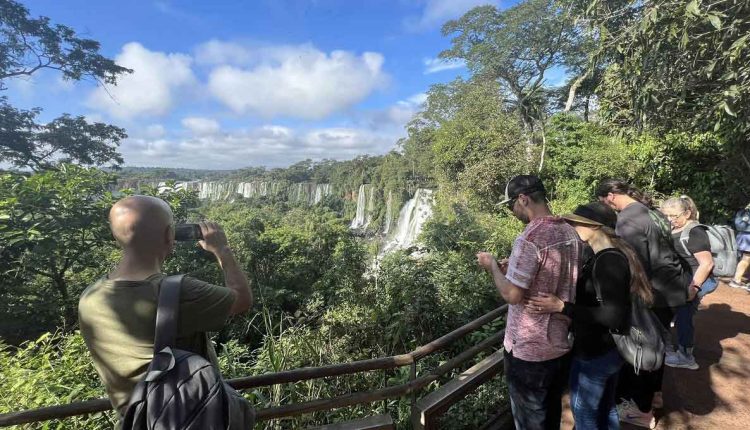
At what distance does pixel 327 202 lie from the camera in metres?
55.7

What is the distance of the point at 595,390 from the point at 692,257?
5.37 ft

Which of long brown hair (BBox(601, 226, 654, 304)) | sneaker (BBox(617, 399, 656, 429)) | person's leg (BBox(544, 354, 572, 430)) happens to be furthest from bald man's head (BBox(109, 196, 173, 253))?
sneaker (BBox(617, 399, 656, 429))

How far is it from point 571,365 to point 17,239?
19.6 feet

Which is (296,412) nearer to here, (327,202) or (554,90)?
(554,90)

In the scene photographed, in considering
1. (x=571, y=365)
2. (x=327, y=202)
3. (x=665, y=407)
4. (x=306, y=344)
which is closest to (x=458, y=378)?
(x=571, y=365)

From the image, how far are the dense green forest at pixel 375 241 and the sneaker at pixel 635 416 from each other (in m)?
0.83

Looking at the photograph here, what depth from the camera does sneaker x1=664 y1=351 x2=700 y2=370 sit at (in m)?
2.98

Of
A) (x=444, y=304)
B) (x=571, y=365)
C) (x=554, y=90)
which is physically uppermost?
(x=554, y=90)

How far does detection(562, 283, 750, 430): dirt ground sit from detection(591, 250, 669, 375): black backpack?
1077 mm

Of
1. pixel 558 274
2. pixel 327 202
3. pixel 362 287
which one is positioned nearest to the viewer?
pixel 558 274

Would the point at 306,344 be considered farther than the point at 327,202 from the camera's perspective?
No

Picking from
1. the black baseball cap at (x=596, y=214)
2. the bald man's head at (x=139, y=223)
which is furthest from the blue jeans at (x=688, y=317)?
the bald man's head at (x=139, y=223)

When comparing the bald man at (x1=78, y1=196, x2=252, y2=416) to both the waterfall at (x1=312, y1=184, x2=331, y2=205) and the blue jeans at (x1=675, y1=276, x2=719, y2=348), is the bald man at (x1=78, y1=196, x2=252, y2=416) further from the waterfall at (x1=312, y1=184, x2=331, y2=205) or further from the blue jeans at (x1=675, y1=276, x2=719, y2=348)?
the waterfall at (x1=312, y1=184, x2=331, y2=205)

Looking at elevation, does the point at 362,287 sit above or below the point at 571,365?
below
